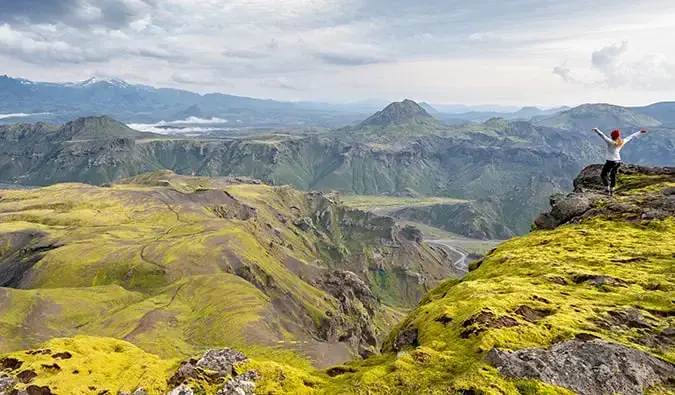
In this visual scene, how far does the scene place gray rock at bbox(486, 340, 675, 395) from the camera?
24609mm

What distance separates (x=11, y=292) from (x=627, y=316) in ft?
718

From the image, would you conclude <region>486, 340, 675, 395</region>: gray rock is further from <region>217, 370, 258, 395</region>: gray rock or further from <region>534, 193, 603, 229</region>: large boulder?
<region>534, 193, 603, 229</region>: large boulder

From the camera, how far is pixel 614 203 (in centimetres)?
5850

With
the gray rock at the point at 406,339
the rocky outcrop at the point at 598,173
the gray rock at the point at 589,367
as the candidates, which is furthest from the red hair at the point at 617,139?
the gray rock at the point at 406,339

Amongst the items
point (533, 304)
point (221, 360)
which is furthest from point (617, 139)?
point (221, 360)

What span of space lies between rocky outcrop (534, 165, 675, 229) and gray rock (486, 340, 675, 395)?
3260 centimetres

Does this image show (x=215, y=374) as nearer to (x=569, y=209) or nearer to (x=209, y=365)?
(x=209, y=365)

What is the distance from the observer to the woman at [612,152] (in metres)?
50.3

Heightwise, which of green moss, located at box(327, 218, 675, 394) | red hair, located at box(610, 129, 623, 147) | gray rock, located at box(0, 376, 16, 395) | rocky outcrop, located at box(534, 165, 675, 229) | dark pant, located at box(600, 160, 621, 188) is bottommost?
gray rock, located at box(0, 376, 16, 395)

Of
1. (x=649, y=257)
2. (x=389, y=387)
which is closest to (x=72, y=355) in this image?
(x=389, y=387)

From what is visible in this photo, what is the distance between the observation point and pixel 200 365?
33938 millimetres

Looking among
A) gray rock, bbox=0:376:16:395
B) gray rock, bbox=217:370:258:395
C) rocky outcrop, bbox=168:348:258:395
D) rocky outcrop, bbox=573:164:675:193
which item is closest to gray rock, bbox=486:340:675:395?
gray rock, bbox=217:370:258:395

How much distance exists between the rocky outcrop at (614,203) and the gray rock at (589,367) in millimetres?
32602

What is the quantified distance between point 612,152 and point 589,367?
35676mm
